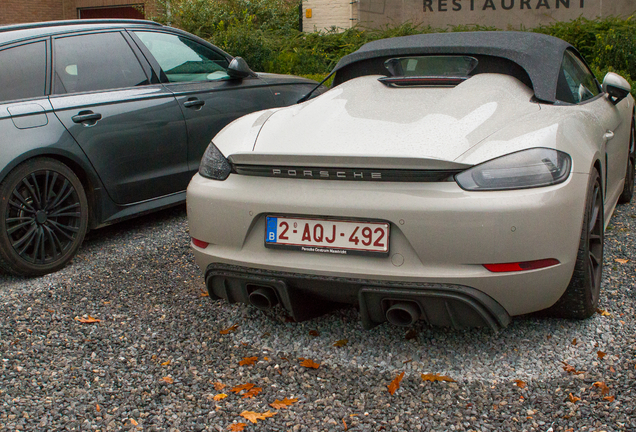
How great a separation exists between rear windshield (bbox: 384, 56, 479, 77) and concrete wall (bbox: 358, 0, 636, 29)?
10.3 meters

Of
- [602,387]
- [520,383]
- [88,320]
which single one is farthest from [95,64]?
[602,387]

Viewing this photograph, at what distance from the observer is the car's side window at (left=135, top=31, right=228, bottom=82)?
16.8ft

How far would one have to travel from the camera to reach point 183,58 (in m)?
5.34

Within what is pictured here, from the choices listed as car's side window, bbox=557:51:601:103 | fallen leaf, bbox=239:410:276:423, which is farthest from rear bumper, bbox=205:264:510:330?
car's side window, bbox=557:51:601:103

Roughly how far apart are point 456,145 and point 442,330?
1.02 metres

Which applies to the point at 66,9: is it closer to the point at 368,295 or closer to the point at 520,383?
the point at 368,295

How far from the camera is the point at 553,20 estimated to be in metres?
13.1

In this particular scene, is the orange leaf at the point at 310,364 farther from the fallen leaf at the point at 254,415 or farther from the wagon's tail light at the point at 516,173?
the wagon's tail light at the point at 516,173

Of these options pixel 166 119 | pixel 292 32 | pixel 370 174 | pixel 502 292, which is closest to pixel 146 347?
pixel 370 174

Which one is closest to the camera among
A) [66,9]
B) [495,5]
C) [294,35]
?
[495,5]

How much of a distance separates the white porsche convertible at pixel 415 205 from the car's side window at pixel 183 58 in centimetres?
216

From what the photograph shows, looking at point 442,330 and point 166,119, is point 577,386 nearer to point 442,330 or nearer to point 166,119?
point 442,330

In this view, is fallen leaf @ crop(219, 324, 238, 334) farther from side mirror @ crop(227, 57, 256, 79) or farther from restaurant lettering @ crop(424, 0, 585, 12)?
restaurant lettering @ crop(424, 0, 585, 12)

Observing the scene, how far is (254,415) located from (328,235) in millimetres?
765
